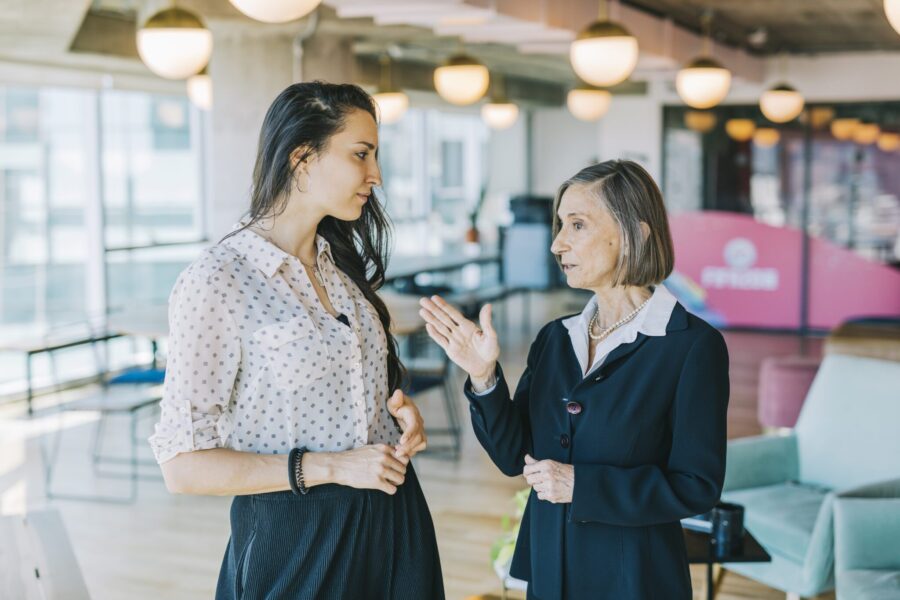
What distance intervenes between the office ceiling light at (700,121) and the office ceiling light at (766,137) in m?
0.52

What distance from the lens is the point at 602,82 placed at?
5.79 metres

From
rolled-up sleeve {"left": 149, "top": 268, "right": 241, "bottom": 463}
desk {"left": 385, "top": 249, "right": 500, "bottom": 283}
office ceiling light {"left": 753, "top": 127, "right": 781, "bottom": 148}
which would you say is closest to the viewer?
rolled-up sleeve {"left": 149, "top": 268, "right": 241, "bottom": 463}

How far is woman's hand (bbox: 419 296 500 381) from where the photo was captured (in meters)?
2.03

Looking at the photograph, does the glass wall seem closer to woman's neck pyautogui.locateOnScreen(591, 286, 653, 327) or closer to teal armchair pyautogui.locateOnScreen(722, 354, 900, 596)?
teal armchair pyautogui.locateOnScreen(722, 354, 900, 596)

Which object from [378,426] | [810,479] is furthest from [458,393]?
[378,426]

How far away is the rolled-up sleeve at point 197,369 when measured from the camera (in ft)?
5.98

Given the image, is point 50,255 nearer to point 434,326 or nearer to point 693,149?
point 693,149

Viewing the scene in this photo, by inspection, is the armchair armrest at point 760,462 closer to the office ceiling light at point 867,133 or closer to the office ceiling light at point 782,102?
the office ceiling light at point 782,102

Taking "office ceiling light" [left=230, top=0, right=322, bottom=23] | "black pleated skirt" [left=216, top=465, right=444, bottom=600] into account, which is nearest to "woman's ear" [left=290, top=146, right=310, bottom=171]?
"black pleated skirt" [left=216, top=465, right=444, bottom=600]

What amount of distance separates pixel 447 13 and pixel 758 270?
286 inches

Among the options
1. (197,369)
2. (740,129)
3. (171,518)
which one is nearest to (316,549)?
(197,369)

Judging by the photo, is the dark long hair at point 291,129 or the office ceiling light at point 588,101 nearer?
the dark long hair at point 291,129

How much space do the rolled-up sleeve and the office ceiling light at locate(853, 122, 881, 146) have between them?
1139 cm

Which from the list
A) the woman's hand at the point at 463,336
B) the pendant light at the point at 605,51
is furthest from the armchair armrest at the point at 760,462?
the woman's hand at the point at 463,336
